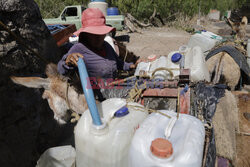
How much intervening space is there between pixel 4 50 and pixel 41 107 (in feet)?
→ 3.73

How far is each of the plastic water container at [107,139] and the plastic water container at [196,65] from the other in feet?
3.00

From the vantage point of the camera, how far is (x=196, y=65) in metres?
1.75

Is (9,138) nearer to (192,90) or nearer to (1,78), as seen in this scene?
(1,78)

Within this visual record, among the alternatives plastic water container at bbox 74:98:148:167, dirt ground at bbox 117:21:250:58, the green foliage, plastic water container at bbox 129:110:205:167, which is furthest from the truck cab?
plastic water container at bbox 129:110:205:167

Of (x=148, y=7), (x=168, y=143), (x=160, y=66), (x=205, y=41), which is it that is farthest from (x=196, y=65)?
(x=148, y=7)

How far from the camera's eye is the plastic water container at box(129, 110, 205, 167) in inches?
32.9

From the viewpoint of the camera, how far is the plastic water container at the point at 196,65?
1.69m

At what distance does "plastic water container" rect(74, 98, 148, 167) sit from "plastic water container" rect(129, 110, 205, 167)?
0.08m

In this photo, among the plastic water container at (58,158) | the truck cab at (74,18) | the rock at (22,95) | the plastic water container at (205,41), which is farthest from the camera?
the truck cab at (74,18)

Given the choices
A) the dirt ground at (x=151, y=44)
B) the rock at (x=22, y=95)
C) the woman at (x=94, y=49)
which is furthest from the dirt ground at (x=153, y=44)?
the woman at (x=94, y=49)

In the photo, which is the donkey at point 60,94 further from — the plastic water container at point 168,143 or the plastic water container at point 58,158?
the plastic water container at point 168,143

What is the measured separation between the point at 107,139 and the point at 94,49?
1.36 metres

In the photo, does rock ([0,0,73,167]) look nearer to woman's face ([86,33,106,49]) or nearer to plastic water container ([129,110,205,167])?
woman's face ([86,33,106,49])

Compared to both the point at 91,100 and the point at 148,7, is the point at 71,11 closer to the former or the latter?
the point at 148,7
